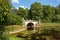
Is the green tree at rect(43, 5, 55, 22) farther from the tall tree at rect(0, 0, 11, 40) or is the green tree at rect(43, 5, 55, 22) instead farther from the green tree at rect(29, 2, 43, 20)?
the tall tree at rect(0, 0, 11, 40)

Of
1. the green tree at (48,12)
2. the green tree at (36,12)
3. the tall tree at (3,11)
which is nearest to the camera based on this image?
the tall tree at (3,11)

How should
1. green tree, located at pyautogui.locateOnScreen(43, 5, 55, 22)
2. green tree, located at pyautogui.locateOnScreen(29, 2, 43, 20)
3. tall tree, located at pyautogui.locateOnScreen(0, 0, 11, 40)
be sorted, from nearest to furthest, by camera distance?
1. tall tree, located at pyautogui.locateOnScreen(0, 0, 11, 40)
2. green tree, located at pyautogui.locateOnScreen(29, 2, 43, 20)
3. green tree, located at pyautogui.locateOnScreen(43, 5, 55, 22)

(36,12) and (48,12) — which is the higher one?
(36,12)

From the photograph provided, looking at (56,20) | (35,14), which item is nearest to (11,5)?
(56,20)

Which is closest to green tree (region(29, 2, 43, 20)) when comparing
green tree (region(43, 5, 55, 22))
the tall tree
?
green tree (region(43, 5, 55, 22))

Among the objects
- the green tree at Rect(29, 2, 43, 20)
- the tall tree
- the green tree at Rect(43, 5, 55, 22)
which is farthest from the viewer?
the green tree at Rect(43, 5, 55, 22)

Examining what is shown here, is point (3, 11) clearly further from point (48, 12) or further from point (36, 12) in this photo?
point (48, 12)

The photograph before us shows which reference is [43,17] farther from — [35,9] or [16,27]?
[16,27]

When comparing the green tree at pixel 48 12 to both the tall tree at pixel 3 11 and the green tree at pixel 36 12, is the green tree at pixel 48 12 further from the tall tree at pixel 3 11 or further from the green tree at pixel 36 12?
the tall tree at pixel 3 11

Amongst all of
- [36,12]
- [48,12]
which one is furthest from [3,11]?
[48,12]

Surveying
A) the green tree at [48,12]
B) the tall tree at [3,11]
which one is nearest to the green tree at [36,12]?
the green tree at [48,12]

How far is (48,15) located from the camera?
103 meters

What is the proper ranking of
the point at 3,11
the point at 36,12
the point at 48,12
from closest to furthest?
the point at 3,11
the point at 36,12
the point at 48,12

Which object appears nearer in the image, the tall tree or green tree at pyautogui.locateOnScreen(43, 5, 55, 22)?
the tall tree
